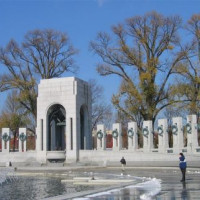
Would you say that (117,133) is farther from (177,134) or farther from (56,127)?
(56,127)

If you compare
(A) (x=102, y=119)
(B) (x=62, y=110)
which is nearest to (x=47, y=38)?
(B) (x=62, y=110)

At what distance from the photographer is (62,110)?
49.1m

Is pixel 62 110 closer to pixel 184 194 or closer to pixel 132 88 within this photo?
pixel 132 88

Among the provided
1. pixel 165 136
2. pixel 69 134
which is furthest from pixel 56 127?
pixel 165 136

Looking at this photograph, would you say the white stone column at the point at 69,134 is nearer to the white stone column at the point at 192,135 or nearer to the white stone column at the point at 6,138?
the white stone column at the point at 6,138

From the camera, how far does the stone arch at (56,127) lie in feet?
158

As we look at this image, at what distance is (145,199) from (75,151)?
31.0 meters

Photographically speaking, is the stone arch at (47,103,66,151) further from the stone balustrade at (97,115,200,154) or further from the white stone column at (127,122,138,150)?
the white stone column at (127,122,138,150)

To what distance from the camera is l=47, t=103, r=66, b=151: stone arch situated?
48.0 metres

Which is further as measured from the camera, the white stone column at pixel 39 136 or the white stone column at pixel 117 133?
Answer: the white stone column at pixel 39 136

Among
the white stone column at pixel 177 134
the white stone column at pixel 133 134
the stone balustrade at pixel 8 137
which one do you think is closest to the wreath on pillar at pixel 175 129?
the white stone column at pixel 177 134

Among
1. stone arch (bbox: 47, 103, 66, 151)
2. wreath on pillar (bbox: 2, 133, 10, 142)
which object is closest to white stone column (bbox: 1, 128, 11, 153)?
wreath on pillar (bbox: 2, 133, 10, 142)

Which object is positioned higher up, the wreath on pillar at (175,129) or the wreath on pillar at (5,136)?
the wreath on pillar at (175,129)

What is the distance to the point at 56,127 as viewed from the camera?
50.8 meters
